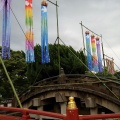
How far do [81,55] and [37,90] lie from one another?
2044 centimetres

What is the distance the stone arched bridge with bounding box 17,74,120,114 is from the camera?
55.3 ft

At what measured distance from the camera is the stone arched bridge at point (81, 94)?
16859 millimetres

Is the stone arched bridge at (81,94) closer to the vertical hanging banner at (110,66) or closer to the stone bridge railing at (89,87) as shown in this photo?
the stone bridge railing at (89,87)

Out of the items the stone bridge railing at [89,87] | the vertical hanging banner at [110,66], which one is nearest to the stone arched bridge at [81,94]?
the stone bridge railing at [89,87]

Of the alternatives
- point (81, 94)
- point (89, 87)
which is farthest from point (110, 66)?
point (89, 87)

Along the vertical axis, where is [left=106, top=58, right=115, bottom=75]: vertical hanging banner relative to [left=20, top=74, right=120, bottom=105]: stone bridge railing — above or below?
above

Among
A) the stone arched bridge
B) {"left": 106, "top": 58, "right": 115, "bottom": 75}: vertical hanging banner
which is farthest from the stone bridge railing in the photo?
{"left": 106, "top": 58, "right": 115, "bottom": 75}: vertical hanging banner

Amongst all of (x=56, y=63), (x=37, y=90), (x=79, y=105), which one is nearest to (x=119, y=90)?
(x=79, y=105)

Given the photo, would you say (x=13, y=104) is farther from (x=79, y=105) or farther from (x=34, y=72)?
(x=34, y=72)

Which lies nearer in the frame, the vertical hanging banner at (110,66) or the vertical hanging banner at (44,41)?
the vertical hanging banner at (44,41)

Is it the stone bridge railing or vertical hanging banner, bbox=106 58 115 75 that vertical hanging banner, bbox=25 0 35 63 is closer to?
the stone bridge railing

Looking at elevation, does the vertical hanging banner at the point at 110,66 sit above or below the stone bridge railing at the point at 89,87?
above

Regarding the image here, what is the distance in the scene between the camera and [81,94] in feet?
62.3

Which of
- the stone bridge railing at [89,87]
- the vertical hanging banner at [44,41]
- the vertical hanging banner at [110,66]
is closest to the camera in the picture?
the stone bridge railing at [89,87]
